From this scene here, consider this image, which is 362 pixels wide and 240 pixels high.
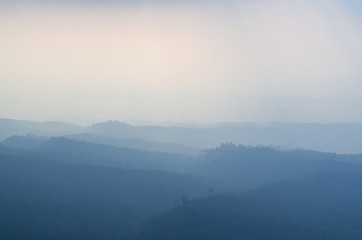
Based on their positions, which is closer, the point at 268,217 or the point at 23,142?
the point at 268,217

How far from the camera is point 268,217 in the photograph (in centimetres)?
6384

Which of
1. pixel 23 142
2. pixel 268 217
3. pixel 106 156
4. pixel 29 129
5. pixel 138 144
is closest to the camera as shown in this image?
pixel 268 217

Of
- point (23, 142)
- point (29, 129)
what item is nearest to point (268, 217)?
point (23, 142)

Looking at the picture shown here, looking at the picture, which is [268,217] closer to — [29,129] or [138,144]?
[138,144]

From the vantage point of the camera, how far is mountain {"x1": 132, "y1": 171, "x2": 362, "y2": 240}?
58.9 m

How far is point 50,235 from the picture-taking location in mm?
56531

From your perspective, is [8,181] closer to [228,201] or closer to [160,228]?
[160,228]

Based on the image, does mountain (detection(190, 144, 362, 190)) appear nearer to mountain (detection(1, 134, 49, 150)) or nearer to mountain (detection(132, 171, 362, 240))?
mountain (detection(132, 171, 362, 240))

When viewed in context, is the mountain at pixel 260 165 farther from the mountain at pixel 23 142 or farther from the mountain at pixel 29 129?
the mountain at pixel 29 129

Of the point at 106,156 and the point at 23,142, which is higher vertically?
the point at 23,142

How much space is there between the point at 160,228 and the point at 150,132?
128 metres

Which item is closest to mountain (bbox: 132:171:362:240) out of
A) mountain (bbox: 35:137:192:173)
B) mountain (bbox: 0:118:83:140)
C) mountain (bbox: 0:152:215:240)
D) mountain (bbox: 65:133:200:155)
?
mountain (bbox: 0:152:215:240)

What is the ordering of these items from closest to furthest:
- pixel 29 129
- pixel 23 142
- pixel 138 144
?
pixel 23 142 → pixel 138 144 → pixel 29 129

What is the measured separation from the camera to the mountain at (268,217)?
5891 centimetres
